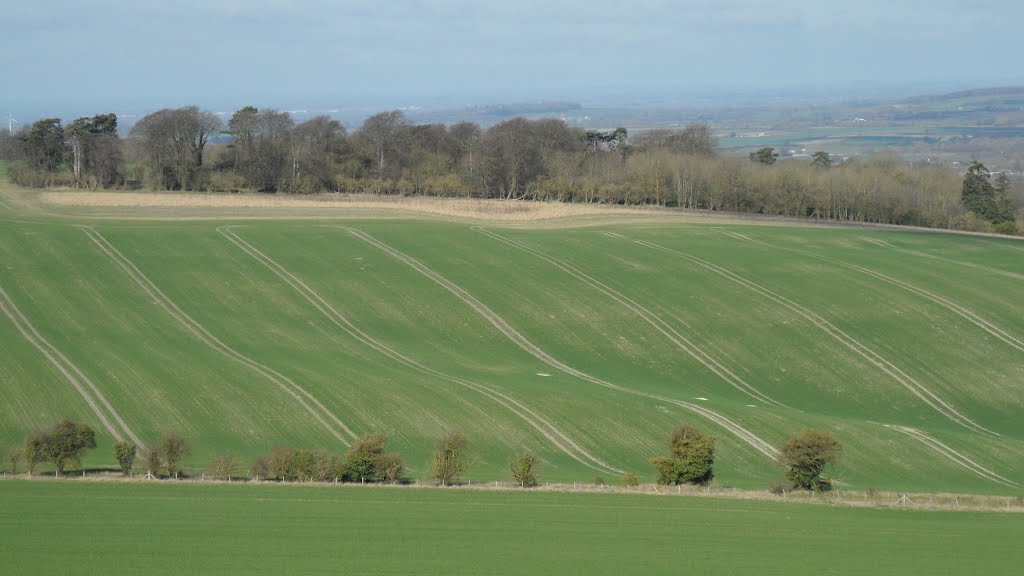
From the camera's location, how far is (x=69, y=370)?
190 ft

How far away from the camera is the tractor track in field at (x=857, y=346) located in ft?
204

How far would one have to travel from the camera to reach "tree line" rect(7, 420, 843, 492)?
43906 millimetres

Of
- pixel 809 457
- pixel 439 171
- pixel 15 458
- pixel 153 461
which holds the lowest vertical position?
pixel 809 457

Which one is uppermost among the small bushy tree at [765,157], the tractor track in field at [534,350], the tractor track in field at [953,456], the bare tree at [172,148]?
the bare tree at [172,148]

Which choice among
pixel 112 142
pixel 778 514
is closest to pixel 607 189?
pixel 112 142

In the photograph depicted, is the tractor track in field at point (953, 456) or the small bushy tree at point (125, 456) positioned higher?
the small bushy tree at point (125, 456)

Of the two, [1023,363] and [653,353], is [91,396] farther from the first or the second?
[1023,363]

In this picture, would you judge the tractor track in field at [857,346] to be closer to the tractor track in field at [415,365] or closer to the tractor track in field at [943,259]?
the tractor track in field at [943,259]

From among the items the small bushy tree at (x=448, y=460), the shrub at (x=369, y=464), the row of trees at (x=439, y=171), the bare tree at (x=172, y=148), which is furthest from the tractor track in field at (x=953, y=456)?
the bare tree at (x=172, y=148)

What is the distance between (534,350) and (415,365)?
863 cm

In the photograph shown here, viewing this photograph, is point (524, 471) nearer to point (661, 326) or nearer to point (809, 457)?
point (809, 457)

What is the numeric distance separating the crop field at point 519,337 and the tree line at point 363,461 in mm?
2386

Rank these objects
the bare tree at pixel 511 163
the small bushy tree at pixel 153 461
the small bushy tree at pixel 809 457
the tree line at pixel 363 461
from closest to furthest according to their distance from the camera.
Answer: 1. the small bushy tree at pixel 153 461
2. the tree line at pixel 363 461
3. the small bushy tree at pixel 809 457
4. the bare tree at pixel 511 163

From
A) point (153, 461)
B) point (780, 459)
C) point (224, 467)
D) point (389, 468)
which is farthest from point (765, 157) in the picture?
point (153, 461)
